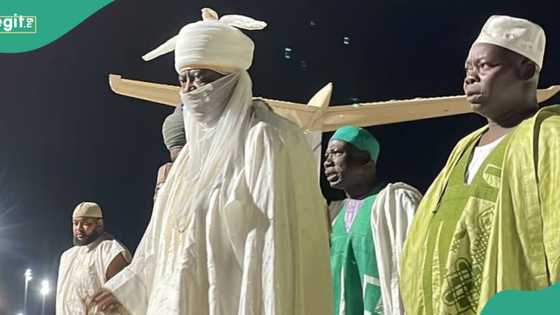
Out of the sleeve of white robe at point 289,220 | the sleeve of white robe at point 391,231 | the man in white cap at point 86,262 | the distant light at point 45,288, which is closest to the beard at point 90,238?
the man in white cap at point 86,262

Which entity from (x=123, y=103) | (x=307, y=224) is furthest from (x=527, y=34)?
(x=123, y=103)

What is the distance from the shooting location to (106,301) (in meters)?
3.07

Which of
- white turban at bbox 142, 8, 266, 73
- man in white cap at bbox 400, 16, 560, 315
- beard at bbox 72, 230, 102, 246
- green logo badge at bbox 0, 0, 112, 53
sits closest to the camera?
man in white cap at bbox 400, 16, 560, 315

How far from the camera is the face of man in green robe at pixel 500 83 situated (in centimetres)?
246

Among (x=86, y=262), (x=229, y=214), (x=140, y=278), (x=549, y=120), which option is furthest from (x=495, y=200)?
(x=86, y=262)

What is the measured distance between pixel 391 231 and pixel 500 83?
1.57 meters

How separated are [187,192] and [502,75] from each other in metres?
1.07

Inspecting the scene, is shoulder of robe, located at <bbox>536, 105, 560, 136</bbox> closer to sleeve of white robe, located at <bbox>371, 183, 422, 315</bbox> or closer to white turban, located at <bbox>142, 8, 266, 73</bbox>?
white turban, located at <bbox>142, 8, 266, 73</bbox>

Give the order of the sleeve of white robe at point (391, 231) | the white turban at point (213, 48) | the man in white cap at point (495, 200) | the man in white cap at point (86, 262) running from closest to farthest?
the man in white cap at point (495, 200) < the white turban at point (213, 48) < the sleeve of white robe at point (391, 231) < the man in white cap at point (86, 262)

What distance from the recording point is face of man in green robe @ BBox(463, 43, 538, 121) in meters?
2.46

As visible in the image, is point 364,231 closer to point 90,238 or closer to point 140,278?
point 140,278

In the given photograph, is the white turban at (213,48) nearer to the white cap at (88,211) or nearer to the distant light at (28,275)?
the white cap at (88,211)

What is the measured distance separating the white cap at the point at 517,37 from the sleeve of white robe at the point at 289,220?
2.26 feet

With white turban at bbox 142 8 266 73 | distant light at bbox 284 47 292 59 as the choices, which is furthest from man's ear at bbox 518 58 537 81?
distant light at bbox 284 47 292 59
